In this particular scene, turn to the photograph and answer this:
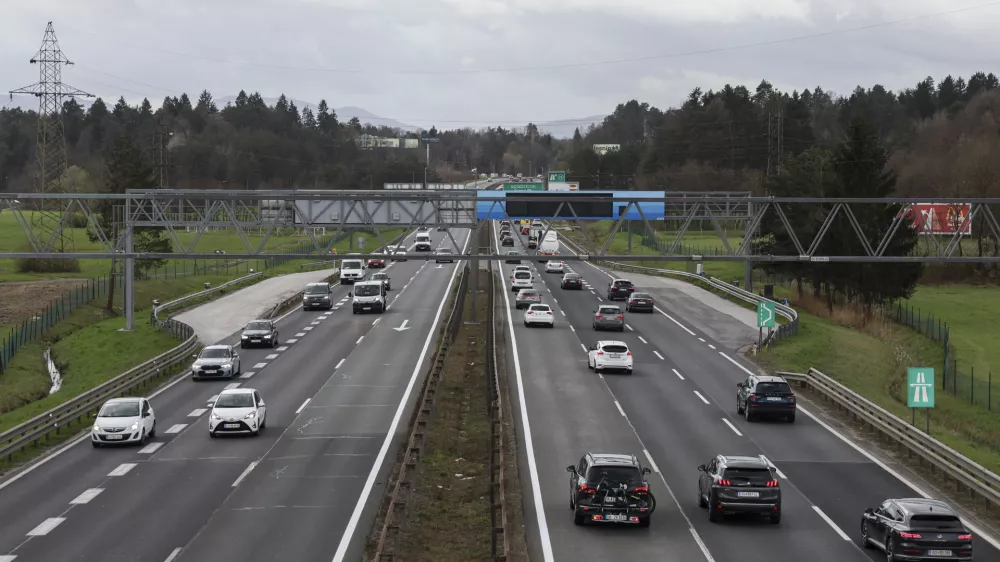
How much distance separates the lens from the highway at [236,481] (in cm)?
2353

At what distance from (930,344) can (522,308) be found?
980 inches

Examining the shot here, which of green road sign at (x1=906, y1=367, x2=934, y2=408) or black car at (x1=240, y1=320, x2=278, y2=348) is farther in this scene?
black car at (x1=240, y1=320, x2=278, y2=348)

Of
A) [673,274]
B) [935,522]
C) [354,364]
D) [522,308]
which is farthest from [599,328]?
[935,522]

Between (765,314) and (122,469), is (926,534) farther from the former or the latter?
(765,314)

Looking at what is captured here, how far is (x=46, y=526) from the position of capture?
2503cm

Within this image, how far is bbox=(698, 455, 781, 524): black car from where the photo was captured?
25.3m

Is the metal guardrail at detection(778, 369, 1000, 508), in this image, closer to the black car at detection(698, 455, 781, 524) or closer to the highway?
the black car at detection(698, 455, 781, 524)

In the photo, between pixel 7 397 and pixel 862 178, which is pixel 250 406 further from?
pixel 862 178

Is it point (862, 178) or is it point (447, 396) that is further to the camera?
point (862, 178)

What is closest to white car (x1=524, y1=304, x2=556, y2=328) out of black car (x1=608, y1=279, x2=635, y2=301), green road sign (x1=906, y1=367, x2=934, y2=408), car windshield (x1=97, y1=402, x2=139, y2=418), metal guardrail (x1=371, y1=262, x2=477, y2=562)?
metal guardrail (x1=371, y1=262, x2=477, y2=562)

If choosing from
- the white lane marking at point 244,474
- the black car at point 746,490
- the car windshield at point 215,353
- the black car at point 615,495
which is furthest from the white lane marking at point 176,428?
the black car at point 746,490

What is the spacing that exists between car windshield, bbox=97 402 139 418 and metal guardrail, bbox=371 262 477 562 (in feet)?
28.2

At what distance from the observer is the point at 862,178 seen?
8294 centimetres

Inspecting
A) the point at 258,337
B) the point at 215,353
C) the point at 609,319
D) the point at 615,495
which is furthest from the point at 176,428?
the point at 609,319
